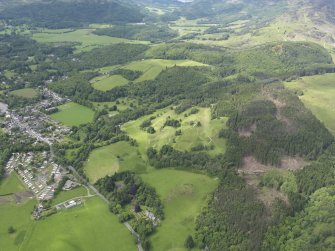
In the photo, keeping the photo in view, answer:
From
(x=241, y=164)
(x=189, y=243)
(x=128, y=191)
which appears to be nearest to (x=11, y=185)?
(x=128, y=191)

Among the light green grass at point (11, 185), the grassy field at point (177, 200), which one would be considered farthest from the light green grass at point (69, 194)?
the grassy field at point (177, 200)

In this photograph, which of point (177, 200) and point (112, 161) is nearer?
point (177, 200)

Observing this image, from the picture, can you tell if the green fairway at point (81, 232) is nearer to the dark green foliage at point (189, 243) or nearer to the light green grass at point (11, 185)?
the dark green foliage at point (189, 243)

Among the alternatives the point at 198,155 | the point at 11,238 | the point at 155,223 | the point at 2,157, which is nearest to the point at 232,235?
the point at 155,223

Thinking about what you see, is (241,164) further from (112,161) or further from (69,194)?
(69,194)

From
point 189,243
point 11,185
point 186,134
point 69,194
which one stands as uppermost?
point 189,243

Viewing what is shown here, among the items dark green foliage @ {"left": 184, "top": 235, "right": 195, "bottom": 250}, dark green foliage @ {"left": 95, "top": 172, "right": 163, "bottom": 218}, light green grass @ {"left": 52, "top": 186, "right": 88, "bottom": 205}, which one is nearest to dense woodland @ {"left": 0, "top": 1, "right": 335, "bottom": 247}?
dark green foliage @ {"left": 95, "top": 172, "right": 163, "bottom": 218}

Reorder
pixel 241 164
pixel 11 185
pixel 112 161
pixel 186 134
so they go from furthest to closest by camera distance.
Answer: pixel 186 134
pixel 112 161
pixel 241 164
pixel 11 185
